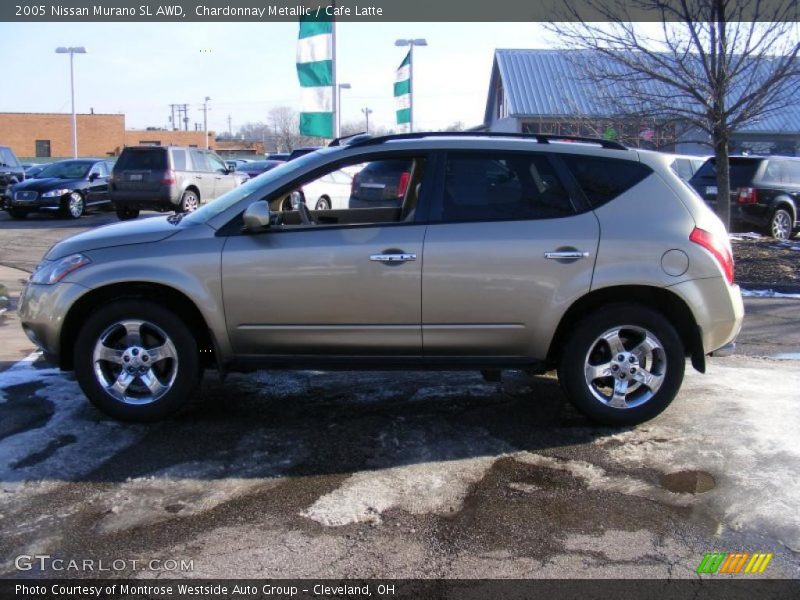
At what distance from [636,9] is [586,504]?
27.7ft

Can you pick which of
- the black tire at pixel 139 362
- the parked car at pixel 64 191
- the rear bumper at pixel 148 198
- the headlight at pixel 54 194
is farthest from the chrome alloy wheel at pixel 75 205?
the black tire at pixel 139 362

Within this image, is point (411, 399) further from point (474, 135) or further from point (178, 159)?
point (178, 159)

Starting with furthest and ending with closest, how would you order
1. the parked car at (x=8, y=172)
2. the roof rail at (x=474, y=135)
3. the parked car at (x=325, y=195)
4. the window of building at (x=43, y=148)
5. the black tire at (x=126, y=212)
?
the window of building at (x=43, y=148) < the parked car at (x=8, y=172) < the black tire at (x=126, y=212) < the parked car at (x=325, y=195) < the roof rail at (x=474, y=135)

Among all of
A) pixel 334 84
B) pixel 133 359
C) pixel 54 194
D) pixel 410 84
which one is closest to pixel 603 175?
pixel 133 359

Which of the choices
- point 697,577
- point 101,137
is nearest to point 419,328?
point 697,577

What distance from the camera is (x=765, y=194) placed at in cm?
1444

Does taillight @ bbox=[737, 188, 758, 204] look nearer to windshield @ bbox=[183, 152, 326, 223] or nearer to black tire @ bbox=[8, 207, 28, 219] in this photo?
windshield @ bbox=[183, 152, 326, 223]

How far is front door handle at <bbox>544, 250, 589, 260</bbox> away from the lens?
4.71 metres

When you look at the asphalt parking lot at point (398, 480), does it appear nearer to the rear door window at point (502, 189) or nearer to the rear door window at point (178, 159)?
the rear door window at point (502, 189)

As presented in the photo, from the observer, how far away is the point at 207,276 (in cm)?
473

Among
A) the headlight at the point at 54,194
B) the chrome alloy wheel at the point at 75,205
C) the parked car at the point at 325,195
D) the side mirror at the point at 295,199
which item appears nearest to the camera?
the side mirror at the point at 295,199

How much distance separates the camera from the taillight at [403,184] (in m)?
5.47

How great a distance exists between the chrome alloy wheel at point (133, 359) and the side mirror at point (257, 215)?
910mm

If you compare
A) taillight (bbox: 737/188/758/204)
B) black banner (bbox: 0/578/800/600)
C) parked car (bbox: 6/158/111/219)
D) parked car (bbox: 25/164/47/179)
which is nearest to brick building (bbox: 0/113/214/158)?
parked car (bbox: 25/164/47/179)
